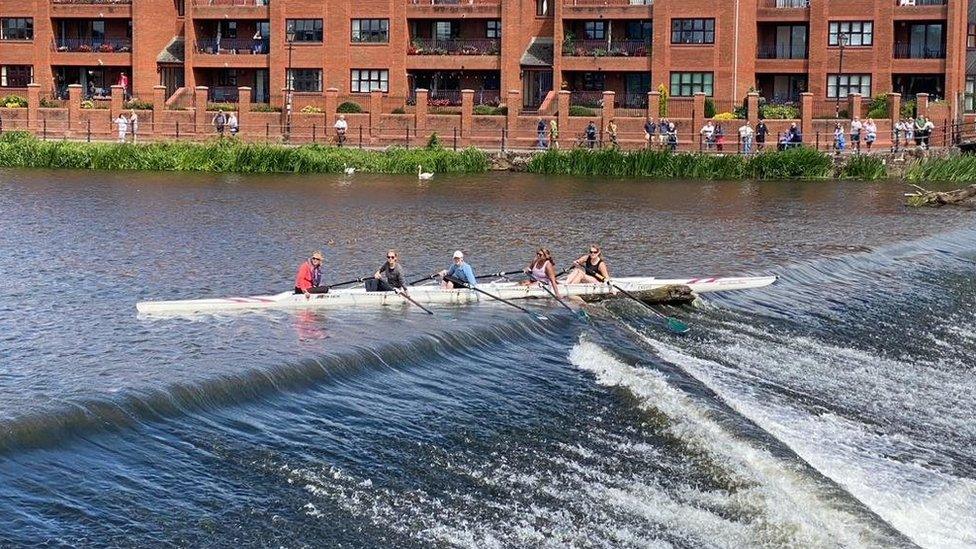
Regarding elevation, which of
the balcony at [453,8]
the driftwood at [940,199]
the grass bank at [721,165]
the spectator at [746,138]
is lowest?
the driftwood at [940,199]

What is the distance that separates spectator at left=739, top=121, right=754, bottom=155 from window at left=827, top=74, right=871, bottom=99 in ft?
39.0

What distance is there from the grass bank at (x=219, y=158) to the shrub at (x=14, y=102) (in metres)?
10.5

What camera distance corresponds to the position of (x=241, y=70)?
8581 centimetres

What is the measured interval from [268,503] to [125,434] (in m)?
3.23

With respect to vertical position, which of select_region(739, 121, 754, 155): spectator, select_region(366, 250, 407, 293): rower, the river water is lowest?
the river water

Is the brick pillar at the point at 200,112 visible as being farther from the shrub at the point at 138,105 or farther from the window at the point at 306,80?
the window at the point at 306,80

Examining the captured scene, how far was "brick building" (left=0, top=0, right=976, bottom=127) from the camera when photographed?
7738 cm

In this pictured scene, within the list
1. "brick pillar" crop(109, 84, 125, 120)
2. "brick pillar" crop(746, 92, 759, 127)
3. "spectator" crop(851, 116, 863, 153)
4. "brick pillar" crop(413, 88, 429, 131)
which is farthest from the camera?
"brick pillar" crop(109, 84, 125, 120)

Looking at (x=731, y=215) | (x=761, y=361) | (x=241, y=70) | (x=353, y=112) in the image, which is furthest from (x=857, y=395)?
(x=241, y=70)

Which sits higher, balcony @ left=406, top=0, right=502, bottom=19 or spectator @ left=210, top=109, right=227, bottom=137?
balcony @ left=406, top=0, right=502, bottom=19

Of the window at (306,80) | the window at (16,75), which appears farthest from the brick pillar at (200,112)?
the window at (16,75)

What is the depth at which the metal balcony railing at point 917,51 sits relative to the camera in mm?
77000

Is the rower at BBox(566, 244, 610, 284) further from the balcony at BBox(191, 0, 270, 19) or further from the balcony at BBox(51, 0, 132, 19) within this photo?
the balcony at BBox(51, 0, 132, 19)

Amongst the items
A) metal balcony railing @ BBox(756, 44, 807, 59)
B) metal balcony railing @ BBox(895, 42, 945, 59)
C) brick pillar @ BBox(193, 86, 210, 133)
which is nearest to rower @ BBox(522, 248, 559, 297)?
brick pillar @ BBox(193, 86, 210, 133)
